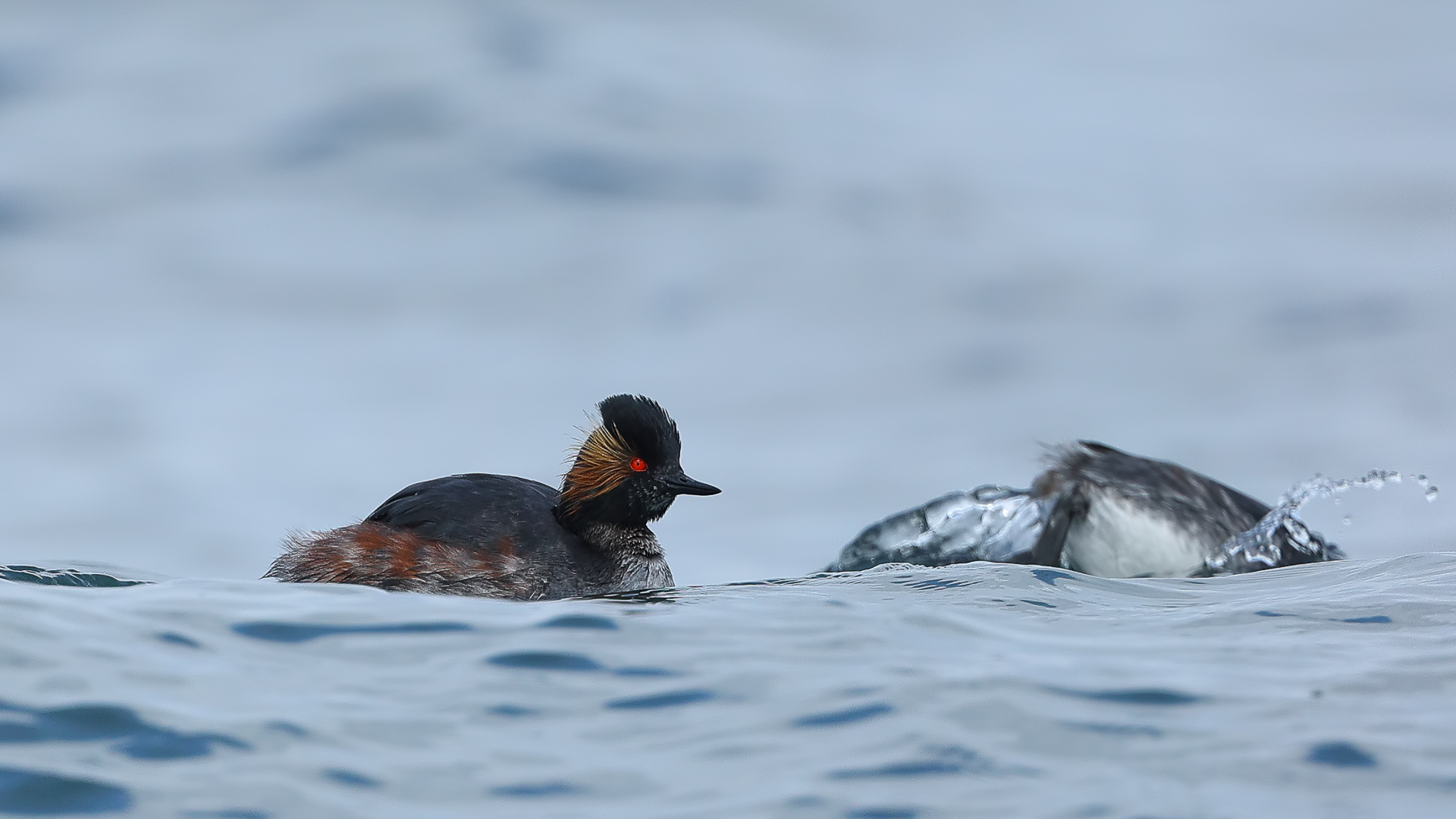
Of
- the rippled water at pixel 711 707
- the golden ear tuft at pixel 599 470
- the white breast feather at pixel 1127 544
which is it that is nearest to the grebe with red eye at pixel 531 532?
the golden ear tuft at pixel 599 470

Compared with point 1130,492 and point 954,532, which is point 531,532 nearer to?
point 1130,492

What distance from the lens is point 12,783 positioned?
3602 millimetres

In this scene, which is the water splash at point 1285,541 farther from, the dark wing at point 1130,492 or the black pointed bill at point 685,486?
the black pointed bill at point 685,486

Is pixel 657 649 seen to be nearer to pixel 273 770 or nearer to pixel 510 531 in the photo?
pixel 273 770

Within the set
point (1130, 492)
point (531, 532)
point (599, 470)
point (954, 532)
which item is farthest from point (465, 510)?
point (954, 532)

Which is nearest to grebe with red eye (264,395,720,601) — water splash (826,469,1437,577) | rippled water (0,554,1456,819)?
rippled water (0,554,1456,819)

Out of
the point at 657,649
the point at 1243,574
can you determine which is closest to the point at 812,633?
the point at 657,649

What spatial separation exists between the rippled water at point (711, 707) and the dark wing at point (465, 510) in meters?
1.00

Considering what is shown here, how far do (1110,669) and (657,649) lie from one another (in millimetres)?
1455

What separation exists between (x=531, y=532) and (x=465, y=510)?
32 cm

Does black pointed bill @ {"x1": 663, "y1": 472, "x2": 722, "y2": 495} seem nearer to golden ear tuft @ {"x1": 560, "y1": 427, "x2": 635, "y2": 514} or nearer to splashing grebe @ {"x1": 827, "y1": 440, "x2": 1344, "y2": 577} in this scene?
golden ear tuft @ {"x1": 560, "y1": 427, "x2": 635, "y2": 514}

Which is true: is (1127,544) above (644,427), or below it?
below

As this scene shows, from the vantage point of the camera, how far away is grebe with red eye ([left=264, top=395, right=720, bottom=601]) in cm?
664

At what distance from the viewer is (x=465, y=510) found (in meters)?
6.89
